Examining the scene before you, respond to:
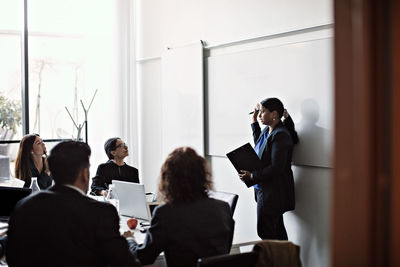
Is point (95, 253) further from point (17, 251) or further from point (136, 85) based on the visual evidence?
point (136, 85)

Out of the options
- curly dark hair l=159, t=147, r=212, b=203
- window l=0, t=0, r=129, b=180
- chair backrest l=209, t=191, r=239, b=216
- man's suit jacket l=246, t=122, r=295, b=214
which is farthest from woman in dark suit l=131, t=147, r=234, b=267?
window l=0, t=0, r=129, b=180

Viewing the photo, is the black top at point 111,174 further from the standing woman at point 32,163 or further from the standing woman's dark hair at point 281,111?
the standing woman's dark hair at point 281,111

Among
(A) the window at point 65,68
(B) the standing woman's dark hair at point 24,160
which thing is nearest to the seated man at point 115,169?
(B) the standing woman's dark hair at point 24,160

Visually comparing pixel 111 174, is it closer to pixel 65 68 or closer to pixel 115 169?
pixel 115 169

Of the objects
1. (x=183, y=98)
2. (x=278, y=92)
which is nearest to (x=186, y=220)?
(x=278, y=92)

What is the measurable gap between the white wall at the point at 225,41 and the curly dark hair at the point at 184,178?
173cm

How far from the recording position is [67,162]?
237 centimetres

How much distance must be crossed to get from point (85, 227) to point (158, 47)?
428 centimetres

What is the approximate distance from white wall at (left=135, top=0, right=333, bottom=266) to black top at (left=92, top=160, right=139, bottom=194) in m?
0.99

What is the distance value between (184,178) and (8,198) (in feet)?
4.36

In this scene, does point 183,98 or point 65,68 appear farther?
point 65,68

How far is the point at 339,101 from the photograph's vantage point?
142 centimetres

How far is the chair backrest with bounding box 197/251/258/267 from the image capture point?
2.32m

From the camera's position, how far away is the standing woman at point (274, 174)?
4078 mm
